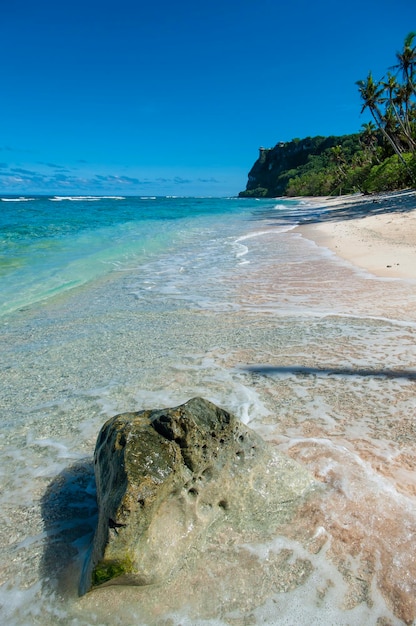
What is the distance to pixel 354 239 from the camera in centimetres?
1706

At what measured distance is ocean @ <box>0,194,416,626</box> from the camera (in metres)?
2.01

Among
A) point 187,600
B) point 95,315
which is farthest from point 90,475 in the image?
point 95,315

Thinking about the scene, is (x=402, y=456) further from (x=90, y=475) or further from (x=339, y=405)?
(x=90, y=475)

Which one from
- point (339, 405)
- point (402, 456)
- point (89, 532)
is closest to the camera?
point (89, 532)

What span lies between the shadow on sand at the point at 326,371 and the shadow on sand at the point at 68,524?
6.97 ft

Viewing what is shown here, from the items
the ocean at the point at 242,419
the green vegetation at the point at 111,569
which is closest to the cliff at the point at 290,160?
the ocean at the point at 242,419

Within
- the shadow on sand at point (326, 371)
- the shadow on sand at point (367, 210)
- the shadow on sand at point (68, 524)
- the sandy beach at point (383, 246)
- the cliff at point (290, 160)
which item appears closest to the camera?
the shadow on sand at point (68, 524)

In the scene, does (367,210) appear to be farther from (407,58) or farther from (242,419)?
(242,419)

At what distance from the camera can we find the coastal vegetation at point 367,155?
122ft

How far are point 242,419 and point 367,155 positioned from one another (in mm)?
89711

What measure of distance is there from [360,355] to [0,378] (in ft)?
13.8

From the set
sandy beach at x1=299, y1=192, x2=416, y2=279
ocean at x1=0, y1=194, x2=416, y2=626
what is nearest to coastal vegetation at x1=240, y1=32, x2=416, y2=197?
sandy beach at x1=299, y1=192, x2=416, y2=279

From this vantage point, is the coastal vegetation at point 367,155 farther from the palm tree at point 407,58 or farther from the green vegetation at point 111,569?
the green vegetation at point 111,569

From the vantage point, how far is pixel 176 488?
214 centimetres
